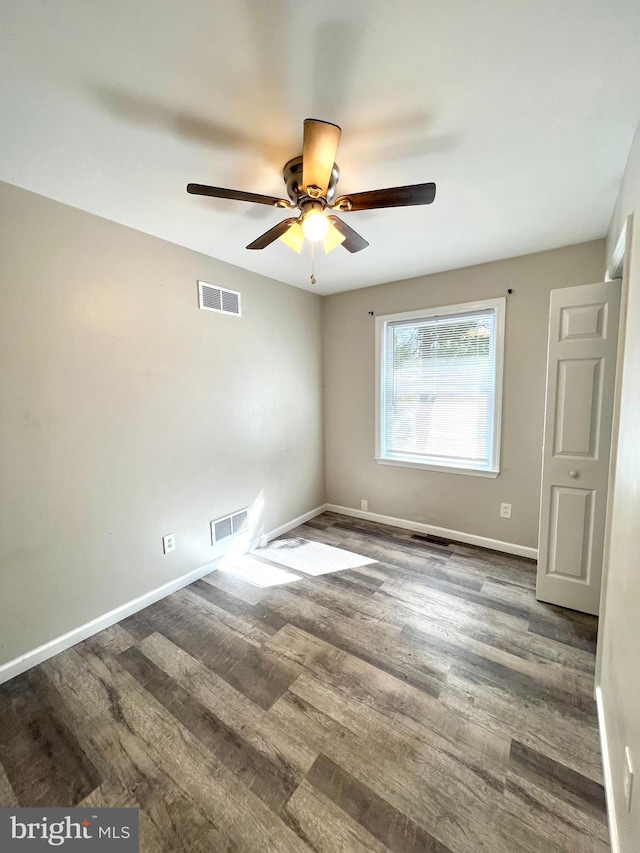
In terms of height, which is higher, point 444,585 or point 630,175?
point 630,175

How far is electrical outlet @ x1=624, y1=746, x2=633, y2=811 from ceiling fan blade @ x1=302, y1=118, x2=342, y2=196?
217cm

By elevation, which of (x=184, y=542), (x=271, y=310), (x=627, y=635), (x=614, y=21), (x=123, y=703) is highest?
(x=614, y=21)

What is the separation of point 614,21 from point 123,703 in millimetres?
3123

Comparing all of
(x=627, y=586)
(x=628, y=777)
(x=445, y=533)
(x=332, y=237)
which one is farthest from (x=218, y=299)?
(x=628, y=777)

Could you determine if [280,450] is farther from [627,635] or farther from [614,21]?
[614,21]

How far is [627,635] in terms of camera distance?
3.42ft

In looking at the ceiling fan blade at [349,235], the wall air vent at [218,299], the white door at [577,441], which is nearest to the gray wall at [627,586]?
the white door at [577,441]

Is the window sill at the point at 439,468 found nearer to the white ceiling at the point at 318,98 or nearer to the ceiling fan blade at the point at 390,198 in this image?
the white ceiling at the point at 318,98

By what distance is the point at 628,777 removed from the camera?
3.09 ft

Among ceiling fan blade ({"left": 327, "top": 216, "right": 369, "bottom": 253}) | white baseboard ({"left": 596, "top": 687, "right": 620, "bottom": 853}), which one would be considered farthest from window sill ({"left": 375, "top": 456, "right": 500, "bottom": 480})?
ceiling fan blade ({"left": 327, "top": 216, "right": 369, "bottom": 253})

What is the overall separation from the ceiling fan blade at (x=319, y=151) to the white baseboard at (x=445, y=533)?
9.70ft

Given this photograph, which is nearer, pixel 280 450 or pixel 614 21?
pixel 614 21

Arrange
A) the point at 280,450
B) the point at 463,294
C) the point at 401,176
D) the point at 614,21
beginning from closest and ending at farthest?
the point at 614,21 < the point at 401,176 < the point at 463,294 < the point at 280,450

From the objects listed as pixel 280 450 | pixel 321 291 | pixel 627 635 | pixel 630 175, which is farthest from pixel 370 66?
pixel 280 450
